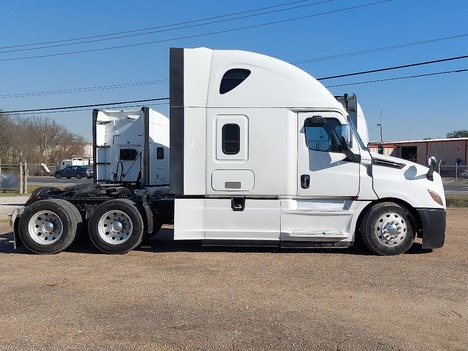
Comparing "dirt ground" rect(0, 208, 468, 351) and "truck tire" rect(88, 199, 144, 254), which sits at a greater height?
"truck tire" rect(88, 199, 144, 254)

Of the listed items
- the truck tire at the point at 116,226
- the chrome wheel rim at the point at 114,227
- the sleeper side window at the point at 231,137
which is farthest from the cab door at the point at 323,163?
the chrome wheel rim at the point at 114,227

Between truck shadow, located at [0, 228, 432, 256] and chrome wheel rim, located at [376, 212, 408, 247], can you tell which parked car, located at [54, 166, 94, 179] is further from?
chrome wheel rim, located at [376, 212, 408, 247]

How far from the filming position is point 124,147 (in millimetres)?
10961

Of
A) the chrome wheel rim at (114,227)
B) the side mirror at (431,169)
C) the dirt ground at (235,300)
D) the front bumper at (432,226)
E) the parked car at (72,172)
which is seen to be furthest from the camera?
the parked car at (72,172)

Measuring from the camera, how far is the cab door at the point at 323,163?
8.24 meters

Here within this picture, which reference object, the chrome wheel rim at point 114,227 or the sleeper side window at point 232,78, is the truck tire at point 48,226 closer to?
the chrome wheel rim at point 114,227

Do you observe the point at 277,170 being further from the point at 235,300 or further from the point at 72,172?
the point at 72,172

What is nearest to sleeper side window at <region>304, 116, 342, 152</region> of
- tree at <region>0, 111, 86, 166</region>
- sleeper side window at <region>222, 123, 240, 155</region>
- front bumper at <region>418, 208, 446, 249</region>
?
sleeper side window at <region>222, 123, 240, 155</region>

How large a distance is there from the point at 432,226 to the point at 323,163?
2.15m

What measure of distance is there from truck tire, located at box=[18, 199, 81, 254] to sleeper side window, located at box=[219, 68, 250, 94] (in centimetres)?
353

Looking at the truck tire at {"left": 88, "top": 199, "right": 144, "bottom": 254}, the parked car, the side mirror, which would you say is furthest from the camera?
the parked car

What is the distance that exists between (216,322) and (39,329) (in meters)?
1.75

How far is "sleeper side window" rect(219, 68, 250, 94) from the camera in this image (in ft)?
27.1

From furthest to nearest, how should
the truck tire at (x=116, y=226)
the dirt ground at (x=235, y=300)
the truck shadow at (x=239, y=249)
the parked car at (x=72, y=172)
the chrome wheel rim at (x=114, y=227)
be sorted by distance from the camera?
1. the parked car at (x=72, y=172)
2. the truck shadow at (x=239, y=249)
3. the chrome wheel rim at (x=114, y=227)
4. the truck tire at (x=116, y=226)
5. the dirt ground at (x=235, y=300)
